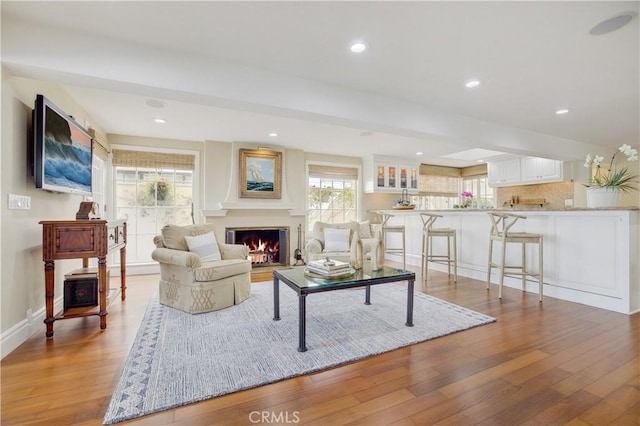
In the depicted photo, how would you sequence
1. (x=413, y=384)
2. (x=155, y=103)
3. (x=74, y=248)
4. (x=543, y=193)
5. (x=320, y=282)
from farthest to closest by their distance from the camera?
(x=543, y=193) → (x=155, y=103) → (x=74, y=248) → (x=320, y=282) → (x=413, y=384)

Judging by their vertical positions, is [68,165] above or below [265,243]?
above

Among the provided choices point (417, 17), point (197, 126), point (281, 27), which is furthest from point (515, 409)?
point (197, 126)

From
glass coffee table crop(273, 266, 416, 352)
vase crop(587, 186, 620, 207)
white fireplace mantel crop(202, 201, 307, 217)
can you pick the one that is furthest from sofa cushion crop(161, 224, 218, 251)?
vase crop(587, 186, 620, 207)

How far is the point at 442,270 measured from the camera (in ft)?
16.4

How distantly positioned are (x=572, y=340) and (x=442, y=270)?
8.71 feet

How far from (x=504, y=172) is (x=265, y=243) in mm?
5514

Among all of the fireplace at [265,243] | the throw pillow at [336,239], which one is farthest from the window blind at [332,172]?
the throw pillow at [336,239]

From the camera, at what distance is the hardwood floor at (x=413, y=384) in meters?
1.48

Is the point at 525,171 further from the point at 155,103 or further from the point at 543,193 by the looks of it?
the point at 155,103

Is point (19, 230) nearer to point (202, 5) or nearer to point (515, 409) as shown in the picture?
point (202, 5)

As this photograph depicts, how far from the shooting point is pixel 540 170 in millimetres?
5910

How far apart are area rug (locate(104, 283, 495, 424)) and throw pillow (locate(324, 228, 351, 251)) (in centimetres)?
109

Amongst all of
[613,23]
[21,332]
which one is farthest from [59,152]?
[613,23]

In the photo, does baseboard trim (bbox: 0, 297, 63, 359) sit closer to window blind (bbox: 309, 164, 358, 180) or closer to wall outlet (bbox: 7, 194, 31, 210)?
wall outlet (bbox: 7, 194, 31, 210)
